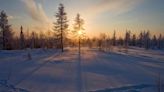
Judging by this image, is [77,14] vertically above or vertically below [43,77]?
above

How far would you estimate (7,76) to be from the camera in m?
21.0

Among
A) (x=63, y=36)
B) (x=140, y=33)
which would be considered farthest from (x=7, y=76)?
(x=140, y=33)

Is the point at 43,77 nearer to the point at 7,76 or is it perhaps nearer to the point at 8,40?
the point at 7,76

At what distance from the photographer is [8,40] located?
63938mm

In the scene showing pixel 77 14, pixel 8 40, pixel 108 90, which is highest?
pixel 77 14

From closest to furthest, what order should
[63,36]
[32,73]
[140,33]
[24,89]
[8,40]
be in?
[24,89]
[32,73]
[63,36]
[8,40]
[140,33]

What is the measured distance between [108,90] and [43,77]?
637 centimetres

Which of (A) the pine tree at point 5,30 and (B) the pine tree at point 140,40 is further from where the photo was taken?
(B) the pine tree at point 140,40

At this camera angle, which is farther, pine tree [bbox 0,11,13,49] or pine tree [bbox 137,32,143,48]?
pine tree [bbox 137,32,143,48]

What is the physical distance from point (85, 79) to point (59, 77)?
223cm

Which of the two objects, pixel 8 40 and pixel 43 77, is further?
pixel 8 40

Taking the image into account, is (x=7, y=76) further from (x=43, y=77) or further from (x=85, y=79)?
(x=85, y=79)

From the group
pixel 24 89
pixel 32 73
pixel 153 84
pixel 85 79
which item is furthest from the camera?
pixel 32 73

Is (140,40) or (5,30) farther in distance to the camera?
(140,40)
